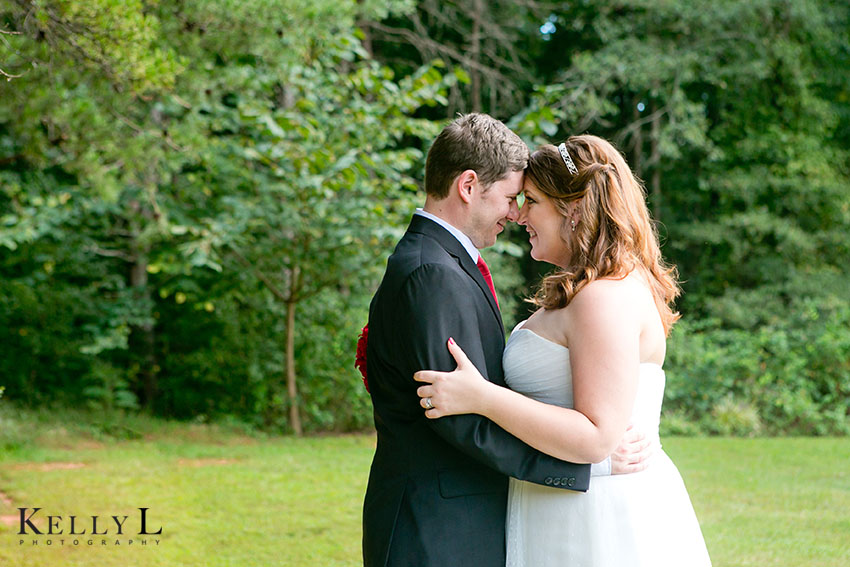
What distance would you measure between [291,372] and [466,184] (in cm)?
754

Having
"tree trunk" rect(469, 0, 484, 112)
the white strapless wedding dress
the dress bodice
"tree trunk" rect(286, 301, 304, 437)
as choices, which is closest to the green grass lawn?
"tree trunk" rect(286, 301, 304, 437)

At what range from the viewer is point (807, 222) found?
14.5m

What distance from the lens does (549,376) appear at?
2.45m

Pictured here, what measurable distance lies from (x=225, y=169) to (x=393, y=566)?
754cm

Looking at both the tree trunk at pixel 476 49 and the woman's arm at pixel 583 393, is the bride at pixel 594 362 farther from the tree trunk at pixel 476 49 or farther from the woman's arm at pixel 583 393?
the tree trunk at pixel 476 49

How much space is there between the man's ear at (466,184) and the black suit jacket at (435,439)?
120 mm

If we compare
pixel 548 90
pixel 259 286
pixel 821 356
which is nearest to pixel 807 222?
pixel 821 356

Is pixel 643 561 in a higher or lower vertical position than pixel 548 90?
lower

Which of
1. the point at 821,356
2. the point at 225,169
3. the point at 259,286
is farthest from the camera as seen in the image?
the point at 821,356

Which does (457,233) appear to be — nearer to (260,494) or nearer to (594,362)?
(594,362)

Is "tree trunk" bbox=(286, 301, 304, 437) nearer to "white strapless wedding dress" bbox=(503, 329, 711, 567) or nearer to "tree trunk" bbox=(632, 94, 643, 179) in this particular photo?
"white strapless wedding dress" bbox=(503, 329, 711, 567)

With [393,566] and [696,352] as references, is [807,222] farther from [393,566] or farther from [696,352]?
[393,566]

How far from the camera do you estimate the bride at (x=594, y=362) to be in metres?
2.29

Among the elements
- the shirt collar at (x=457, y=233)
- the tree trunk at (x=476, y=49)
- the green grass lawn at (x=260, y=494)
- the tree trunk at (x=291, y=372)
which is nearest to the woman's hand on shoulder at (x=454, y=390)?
the shirt collar at (x=457, y=233)
